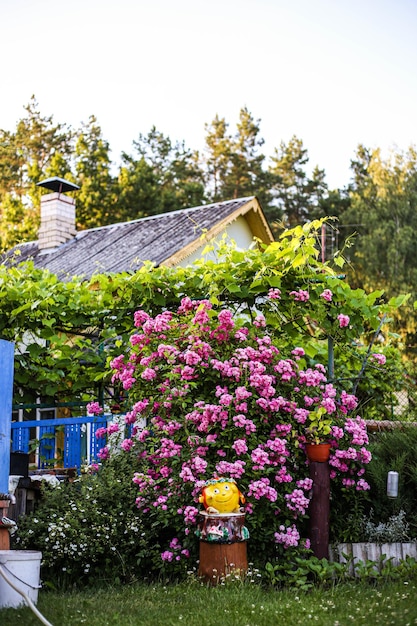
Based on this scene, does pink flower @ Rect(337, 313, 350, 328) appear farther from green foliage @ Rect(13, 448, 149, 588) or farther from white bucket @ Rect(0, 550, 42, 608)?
white bucket @ Rect(0, 550, 42, 608)

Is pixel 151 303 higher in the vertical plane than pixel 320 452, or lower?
higher

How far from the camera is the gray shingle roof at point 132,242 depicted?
13.8 metres

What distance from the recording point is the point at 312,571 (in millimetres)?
5168

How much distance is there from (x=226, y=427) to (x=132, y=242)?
970cm

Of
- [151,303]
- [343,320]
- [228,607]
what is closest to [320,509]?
[228,607]

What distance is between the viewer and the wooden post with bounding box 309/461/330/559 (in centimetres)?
546

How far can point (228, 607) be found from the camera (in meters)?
4.26

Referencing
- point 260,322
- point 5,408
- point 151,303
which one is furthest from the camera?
point 151,303

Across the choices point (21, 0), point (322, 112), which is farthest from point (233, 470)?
point (322, 112)

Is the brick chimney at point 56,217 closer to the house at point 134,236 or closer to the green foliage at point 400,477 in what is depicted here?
the house at point 134,236

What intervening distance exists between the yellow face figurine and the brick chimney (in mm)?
12273

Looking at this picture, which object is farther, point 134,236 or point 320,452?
point 134,236

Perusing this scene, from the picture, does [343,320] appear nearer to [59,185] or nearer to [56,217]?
[56,217]

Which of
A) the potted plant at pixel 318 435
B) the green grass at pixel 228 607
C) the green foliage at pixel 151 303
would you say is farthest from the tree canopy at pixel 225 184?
the green grass at pixel 228 607
